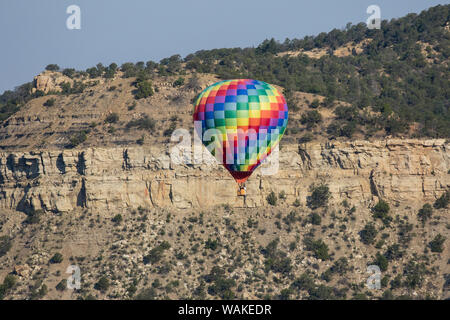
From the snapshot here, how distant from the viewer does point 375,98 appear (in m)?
105

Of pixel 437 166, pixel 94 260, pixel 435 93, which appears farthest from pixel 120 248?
pixel 435 93

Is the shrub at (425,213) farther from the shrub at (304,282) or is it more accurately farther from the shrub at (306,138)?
the shrub at (306,138)

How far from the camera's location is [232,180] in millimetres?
83688

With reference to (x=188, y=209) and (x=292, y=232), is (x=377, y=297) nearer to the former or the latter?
(x=292, y=232)

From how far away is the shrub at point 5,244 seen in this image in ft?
266

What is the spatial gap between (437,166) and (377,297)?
48.4 feet

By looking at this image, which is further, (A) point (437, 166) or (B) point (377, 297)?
(A) point (437, 166)

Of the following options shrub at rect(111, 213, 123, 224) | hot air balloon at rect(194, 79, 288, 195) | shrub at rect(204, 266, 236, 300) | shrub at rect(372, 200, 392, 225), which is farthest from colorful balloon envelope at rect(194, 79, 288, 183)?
shrub at rect(372, 200, 392, 225)

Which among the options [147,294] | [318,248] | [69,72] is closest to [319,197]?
[318,248]

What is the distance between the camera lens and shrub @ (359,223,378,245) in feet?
264

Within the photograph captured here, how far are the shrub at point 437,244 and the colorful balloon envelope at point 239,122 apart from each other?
2020cm

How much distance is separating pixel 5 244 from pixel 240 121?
88.6ft

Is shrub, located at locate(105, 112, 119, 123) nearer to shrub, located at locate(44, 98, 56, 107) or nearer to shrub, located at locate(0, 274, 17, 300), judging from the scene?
shrub, located at locate(44, 98, 56, 107)
